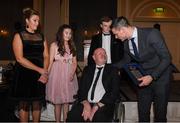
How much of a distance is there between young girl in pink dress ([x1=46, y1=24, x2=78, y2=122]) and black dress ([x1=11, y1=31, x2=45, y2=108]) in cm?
46

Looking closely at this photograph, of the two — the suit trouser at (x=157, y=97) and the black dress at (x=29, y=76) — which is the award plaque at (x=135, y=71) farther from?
the black dress at (x=29, y=76)

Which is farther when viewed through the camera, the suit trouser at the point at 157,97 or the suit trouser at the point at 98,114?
the suit trouser at the point at 98,114

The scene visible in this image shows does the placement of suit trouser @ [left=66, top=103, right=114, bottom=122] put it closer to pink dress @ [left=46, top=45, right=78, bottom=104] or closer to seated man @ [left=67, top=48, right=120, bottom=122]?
seated man @ [left=67, top=48, right=120, bottom=122]

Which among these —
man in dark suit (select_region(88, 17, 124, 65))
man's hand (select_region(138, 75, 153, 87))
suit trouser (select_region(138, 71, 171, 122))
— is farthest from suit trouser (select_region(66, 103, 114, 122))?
man in dark suit (select_region(88, 17, 124, 65))

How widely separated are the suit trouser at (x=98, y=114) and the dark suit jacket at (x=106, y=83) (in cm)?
9

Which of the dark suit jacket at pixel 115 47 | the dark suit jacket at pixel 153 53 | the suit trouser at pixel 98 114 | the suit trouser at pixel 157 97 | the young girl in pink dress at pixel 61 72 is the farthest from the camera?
the dark suit jacket at pixel 115 47

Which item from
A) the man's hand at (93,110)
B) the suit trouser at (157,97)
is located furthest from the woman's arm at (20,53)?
the suit trouser at (157,97)

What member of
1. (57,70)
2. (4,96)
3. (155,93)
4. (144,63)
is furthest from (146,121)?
(4,96)

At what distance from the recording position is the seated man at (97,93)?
4.33m

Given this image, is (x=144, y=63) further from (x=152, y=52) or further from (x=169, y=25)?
(x=169, y=25)

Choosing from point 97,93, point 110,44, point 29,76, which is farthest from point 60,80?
point 110,44

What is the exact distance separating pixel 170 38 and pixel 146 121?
6.97m

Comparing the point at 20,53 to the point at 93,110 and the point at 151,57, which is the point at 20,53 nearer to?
the point at 93,110

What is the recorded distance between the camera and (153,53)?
3.89 m
